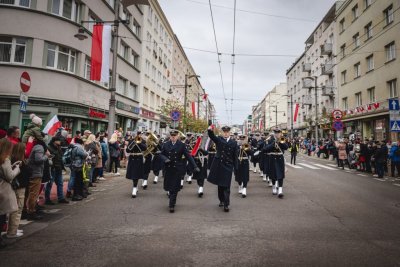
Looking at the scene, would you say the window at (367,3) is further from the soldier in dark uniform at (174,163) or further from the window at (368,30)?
the soldier in dark uniform at (174,163)

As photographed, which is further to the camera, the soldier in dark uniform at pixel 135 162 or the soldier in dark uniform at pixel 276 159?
the soldier in dark uniform at pixel 276 159

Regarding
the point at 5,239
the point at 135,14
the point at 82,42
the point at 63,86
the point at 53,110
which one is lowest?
the point at 5,239

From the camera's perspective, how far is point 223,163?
7.02 metres

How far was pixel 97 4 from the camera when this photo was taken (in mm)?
20328

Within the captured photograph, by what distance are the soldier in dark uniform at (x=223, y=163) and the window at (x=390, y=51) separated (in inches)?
878

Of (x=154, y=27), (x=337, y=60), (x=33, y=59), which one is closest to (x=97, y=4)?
(x=33, y=59)

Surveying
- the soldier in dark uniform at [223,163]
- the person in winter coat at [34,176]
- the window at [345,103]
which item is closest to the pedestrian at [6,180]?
the person in winter coat at [34,176]

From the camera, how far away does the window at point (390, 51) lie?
22484 mm

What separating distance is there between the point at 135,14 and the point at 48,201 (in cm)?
2621

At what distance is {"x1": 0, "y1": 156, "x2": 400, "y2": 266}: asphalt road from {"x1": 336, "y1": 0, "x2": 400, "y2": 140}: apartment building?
62.8 feet

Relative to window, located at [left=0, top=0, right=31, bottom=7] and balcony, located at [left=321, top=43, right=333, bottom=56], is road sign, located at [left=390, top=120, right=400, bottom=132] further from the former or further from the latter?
balcony, located at [left=321, top=43, right=333, bottom=56]

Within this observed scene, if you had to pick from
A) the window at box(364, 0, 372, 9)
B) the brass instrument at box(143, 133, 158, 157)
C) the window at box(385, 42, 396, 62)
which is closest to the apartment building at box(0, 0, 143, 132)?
the brass instrument at box(143, 133, 158, 157)

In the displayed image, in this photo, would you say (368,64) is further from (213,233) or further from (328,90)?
(213,233)

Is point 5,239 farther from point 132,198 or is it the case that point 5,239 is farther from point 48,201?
point 132,198
